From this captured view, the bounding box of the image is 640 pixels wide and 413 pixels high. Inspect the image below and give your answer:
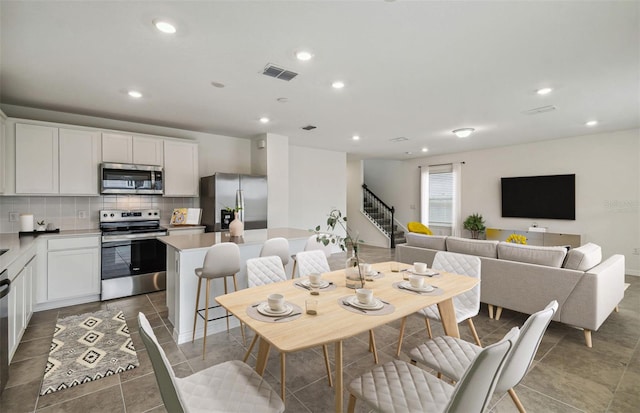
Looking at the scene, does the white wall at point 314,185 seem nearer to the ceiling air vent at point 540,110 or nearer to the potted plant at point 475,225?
the potted plant at point 475,225

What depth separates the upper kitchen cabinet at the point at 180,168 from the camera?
15.6 feet

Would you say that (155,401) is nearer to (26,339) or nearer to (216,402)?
(216,402)

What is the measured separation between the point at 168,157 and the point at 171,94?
5.01 feet

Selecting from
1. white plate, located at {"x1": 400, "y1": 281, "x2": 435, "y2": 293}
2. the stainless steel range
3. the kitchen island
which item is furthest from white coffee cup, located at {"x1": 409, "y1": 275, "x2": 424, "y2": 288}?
the stainless steel range

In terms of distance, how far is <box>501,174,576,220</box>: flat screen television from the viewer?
597 cm

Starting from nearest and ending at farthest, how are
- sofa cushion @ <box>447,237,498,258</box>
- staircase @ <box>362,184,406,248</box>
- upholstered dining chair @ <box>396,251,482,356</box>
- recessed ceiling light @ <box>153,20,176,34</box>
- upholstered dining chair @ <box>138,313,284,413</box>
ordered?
upholstered dining chair @ <box>138,313,284,413</box>
recessed ceiling light @ <box>153,20,176,34</box>
upholstered dining chair @ <box>396,251,482,356</box>
sofa cushion @ <box>447,237,498,258</box>
staircase @ <box>362,184,406,248</box>

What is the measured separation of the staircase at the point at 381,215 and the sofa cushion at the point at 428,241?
4.01 m

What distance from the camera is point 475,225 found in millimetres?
7180

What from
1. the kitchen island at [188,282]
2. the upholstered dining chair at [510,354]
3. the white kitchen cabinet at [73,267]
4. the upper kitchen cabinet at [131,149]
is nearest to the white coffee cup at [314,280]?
the upholstered dining chair at [510,354]

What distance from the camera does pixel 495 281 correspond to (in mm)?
3393

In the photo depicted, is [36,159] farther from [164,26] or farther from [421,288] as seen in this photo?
[421,288]

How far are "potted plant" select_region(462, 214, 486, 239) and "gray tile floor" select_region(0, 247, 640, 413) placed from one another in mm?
3754

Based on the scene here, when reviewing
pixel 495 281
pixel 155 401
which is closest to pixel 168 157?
pixel 155 401

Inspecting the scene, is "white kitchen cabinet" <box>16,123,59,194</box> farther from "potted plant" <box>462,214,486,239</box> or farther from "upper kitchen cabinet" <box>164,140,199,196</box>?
"potted plant" <box>462,214,486,239</box>
